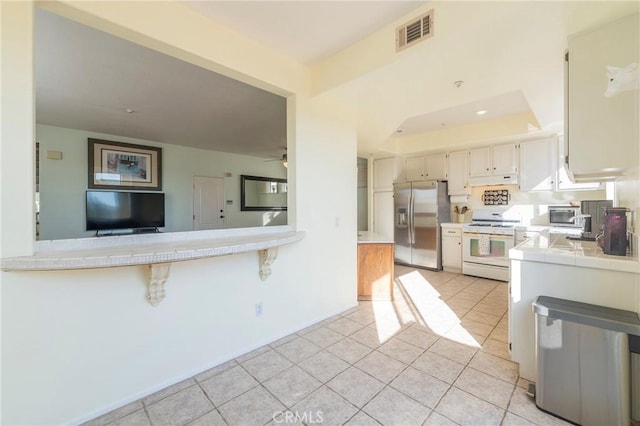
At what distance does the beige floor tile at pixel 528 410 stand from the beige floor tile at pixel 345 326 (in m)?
1.32

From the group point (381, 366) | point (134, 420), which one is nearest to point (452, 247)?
point (381, 366)

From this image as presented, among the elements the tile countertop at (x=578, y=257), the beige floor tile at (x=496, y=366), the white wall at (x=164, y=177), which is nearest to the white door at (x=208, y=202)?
the white wall at (x=164, y=177)

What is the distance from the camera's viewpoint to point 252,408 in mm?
1646

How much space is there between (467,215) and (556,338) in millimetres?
4051

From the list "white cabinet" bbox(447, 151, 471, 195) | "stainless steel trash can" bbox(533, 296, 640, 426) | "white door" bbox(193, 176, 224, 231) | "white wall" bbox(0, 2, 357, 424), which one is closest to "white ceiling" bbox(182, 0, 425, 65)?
"white wall" bbox(0, 2, 357, 424)

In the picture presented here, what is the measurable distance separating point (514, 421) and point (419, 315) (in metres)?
1.50

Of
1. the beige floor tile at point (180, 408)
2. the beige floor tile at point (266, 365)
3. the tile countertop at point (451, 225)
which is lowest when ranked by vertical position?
the beige floor tile at point (180, 408)

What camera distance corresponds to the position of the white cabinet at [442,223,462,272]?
4.82 meters

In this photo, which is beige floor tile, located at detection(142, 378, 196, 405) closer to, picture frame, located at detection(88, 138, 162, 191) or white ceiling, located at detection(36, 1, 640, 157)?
white ceiling, located at detection(36, 1, 640, 157)

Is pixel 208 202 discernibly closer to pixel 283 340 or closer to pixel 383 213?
pixel 383 213

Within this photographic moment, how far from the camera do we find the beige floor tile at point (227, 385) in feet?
5.75

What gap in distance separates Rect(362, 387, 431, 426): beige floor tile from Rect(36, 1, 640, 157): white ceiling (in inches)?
92.3

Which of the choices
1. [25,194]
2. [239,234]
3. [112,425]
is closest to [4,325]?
[25,194]

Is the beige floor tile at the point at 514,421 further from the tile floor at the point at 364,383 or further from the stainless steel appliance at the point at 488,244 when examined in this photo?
the stainless steel appliance at the point at 488,244
